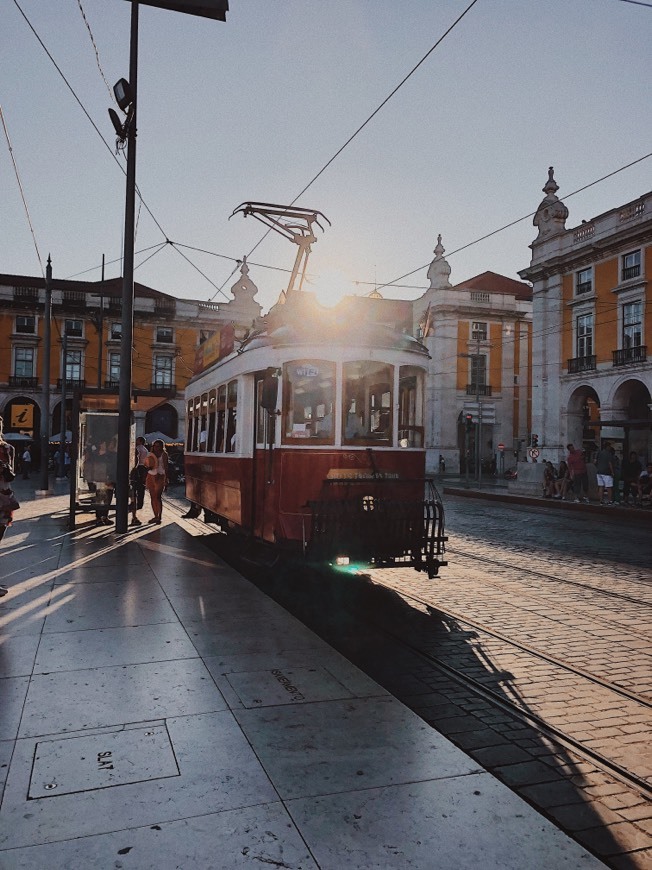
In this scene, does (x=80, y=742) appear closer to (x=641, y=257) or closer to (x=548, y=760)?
(x=548, y=760)

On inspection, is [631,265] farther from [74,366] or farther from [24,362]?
[24,362]

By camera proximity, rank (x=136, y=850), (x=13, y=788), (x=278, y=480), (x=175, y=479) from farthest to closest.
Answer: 1. (x=175, y=479)
2. (x=278, y=480)
3. (x=13, y=788)
4. (x=136, y=850)

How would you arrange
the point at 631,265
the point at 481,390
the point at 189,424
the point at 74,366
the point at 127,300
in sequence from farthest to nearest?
the point at 74,366
the point at 481,390
the point at 631,265
the point at 189,424
the point at 127,300

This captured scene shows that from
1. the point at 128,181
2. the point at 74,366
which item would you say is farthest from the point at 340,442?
the point at 74,366

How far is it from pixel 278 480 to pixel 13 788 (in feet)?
16.9

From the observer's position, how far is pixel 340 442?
26.4ft

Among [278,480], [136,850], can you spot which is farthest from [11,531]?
[136,850]

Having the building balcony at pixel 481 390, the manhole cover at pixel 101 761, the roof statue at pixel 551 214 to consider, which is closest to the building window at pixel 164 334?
the building balcony at pixel 481 390

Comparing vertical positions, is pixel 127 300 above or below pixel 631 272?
below

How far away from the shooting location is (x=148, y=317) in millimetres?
52625

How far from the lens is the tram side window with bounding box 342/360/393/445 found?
8.12 m

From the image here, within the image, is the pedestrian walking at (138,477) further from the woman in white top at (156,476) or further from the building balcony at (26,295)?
the building balcony at (26,295)

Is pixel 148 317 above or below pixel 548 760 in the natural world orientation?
above

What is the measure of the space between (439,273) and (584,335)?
60.2 feet
